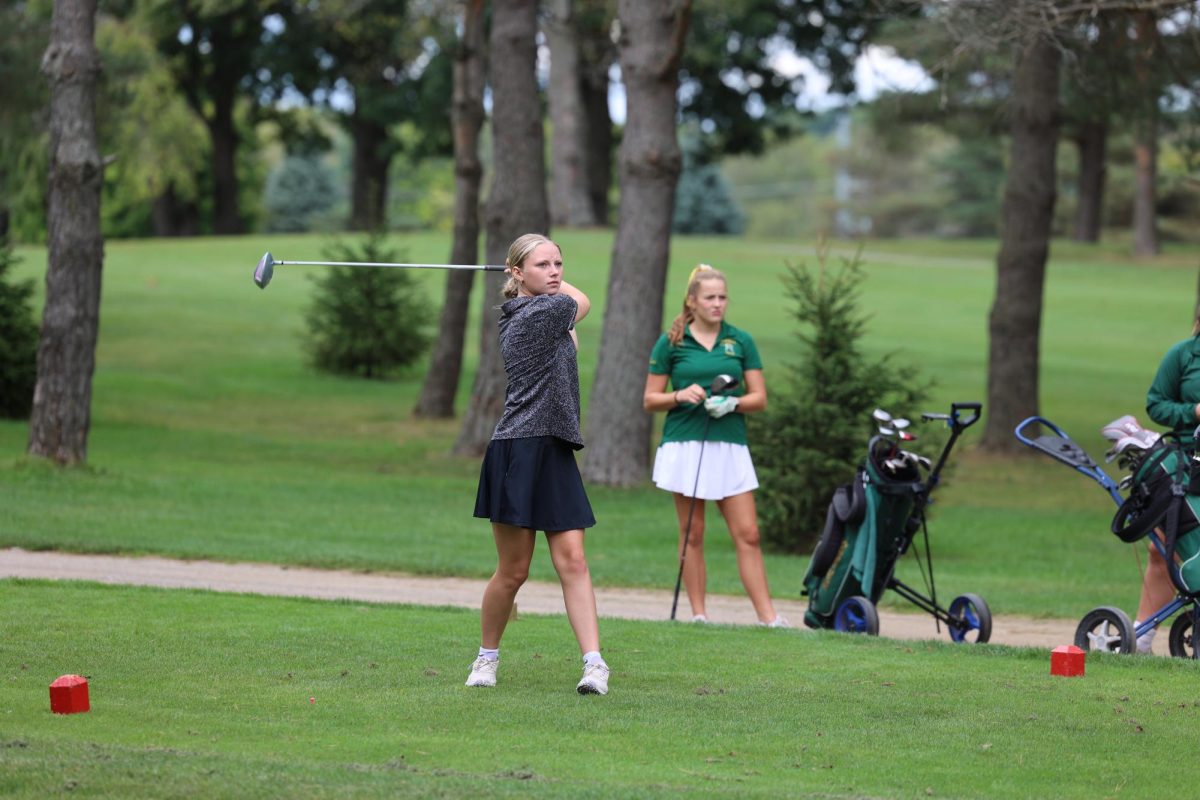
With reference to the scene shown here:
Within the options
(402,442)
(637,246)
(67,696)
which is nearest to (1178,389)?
(67,696)

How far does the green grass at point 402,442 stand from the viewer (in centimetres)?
1358

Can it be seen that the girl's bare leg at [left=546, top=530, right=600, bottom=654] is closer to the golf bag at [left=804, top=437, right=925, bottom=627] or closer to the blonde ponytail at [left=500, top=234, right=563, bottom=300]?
the blonde ponytail at [left=500, top=234, right=563, bottom=300]

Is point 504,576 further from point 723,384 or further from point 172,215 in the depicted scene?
point 172,215

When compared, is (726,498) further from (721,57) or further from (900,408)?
(721,57)

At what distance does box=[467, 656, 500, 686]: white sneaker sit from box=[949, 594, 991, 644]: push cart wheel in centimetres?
314

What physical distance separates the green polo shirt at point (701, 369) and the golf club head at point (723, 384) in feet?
0.37

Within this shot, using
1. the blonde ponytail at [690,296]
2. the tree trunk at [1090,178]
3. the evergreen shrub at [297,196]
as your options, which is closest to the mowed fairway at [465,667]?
the blonde ponytail at [690,296]

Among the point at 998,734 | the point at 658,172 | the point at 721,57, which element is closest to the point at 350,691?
the point at 998,734

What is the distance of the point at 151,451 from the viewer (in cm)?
A: 2012

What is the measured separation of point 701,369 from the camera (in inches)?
381

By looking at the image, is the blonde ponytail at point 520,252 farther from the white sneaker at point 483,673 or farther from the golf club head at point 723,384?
the golf club head at point 723,384

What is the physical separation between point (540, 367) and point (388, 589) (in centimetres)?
506

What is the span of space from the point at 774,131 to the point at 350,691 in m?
50.7

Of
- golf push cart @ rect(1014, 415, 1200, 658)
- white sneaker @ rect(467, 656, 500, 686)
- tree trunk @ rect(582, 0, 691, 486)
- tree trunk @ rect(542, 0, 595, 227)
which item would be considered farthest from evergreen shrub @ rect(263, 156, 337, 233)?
white sneaker @ rect(467, 656, 500, 686)
